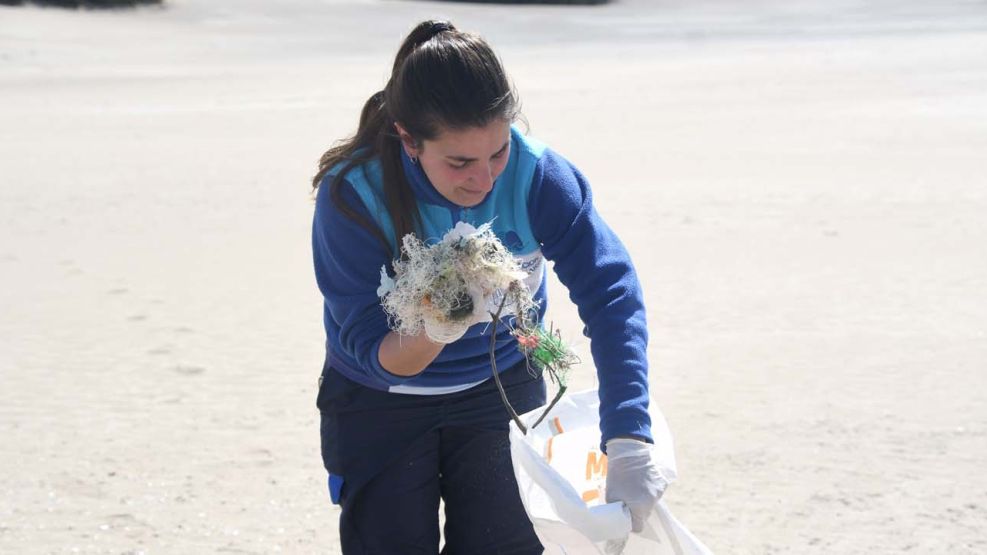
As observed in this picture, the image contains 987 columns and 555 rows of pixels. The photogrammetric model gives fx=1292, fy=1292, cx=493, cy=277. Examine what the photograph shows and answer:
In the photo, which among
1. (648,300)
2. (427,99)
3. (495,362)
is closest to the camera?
(427,99)

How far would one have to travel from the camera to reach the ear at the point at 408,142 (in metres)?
2.44

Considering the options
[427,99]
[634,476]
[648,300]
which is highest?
[427,99]

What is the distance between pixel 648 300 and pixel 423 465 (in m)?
4.30

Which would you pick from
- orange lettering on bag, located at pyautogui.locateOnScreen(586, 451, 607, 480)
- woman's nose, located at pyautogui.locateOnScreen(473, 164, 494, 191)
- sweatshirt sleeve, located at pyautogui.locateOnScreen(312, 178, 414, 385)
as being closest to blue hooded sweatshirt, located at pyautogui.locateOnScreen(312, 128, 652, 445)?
sweatshirt sleeve, located at pyautogui.locateOnScreen(312, 178, 414, 385)

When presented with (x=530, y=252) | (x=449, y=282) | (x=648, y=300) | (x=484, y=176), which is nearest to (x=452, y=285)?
(x=449, y=282)

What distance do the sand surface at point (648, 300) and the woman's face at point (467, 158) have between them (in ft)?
1.66

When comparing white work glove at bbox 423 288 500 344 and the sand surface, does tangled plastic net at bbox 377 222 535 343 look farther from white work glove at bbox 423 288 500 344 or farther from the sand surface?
the sand surface

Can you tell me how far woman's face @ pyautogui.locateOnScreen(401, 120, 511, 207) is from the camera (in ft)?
7.73

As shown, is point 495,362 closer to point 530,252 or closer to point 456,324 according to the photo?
point 530,252

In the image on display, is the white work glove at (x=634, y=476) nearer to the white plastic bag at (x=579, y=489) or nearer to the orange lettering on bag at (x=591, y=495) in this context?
the white plastic bag at (x=579, y=489)

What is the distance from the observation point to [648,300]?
275 inches

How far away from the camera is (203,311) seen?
22.7ft

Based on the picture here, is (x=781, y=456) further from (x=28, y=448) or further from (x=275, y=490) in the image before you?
(x=28, y=448)

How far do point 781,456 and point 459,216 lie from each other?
254cm
